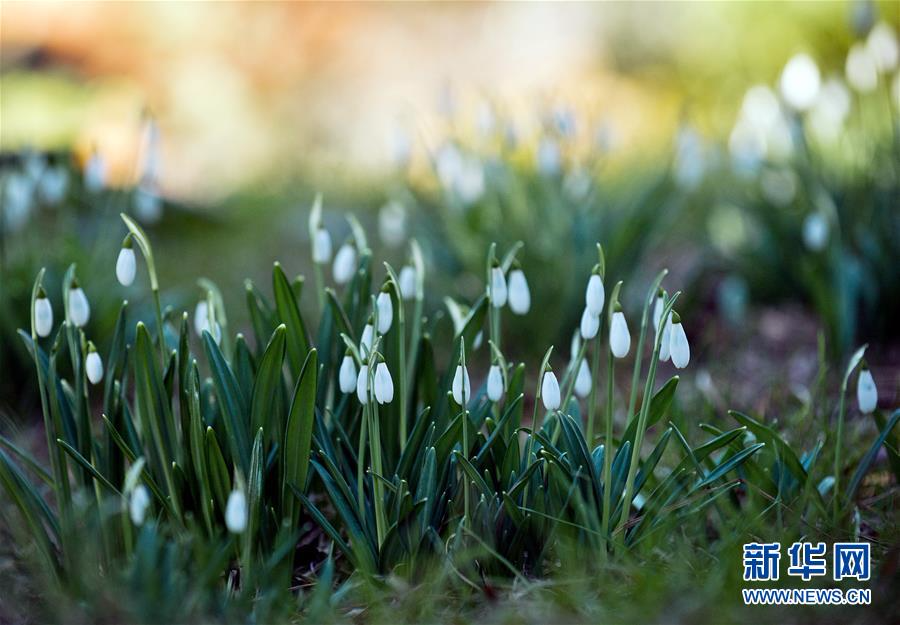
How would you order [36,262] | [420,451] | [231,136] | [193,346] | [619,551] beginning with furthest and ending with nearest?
[231,136] → [193,346] → [36,262] → [420,451] → [619,551]

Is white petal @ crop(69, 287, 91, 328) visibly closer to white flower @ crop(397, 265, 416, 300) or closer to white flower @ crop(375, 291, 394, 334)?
white flower @ crop(375, 291, 394, 334)

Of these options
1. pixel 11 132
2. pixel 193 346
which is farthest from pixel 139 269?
pixel 11 132

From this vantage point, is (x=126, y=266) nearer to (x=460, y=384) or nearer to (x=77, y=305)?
(x=77, y=305)

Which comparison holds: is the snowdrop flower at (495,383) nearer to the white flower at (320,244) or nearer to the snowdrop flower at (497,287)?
the snowdrop flower at (497,287)

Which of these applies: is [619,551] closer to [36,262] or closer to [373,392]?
[373,392]

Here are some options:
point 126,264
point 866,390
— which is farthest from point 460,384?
point 866,390

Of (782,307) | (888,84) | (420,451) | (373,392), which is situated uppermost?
(888,84)

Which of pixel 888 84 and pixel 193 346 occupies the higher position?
pixel 888 84

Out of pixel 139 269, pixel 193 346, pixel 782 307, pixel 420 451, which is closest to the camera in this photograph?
pixel 420 451
